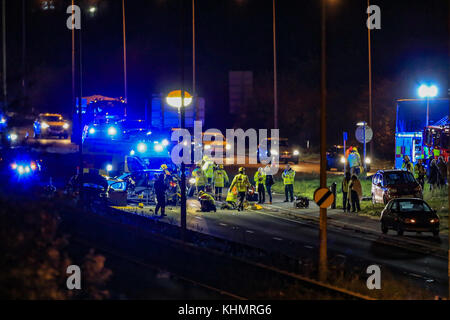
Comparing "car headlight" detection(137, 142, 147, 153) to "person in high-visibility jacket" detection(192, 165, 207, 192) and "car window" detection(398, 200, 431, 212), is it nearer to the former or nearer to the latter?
"person in high-visibility jacket" detection(192, 165, 207, 192)

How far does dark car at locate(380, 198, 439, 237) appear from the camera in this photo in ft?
69.5

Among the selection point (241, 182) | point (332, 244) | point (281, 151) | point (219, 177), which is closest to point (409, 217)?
point (332, 244)

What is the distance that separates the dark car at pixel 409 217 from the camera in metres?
21.2

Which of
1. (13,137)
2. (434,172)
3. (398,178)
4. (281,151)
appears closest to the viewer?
(13,137)

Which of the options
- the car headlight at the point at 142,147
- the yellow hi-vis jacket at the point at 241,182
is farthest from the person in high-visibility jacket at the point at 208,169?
the car headlight at the point at 142,147

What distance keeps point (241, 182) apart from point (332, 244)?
7.08 meters

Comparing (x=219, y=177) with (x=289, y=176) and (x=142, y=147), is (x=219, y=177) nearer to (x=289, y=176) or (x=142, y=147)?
(x=289, y=176)

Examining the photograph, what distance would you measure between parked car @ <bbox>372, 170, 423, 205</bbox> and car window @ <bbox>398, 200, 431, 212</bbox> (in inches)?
167

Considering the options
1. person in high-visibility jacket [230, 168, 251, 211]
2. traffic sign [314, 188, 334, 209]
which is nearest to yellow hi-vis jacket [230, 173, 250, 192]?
person in high-visibility jacket [230, 168, 251, 211]

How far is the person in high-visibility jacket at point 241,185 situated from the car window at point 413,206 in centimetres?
663

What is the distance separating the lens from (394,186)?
26469mm

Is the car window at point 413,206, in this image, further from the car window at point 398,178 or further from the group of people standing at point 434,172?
Answer: the group of people standing at point 434,172

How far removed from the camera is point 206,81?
218 ft

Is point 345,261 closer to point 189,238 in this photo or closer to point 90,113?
point 189,238
